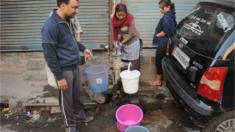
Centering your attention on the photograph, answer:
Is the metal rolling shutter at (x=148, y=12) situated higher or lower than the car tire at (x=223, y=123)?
higher

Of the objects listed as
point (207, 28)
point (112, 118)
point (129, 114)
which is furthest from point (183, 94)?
point (112, 118)

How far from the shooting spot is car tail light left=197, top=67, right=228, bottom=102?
3.81m

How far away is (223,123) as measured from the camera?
3.94 meters

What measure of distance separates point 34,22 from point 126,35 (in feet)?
6.95

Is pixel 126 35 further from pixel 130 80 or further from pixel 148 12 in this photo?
pixel 148 12

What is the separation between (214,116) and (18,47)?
14.6 feet

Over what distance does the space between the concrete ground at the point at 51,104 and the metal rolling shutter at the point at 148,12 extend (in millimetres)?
472

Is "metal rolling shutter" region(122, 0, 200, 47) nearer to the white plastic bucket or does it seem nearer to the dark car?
the white plastic bucket

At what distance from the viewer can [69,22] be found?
14.3ft

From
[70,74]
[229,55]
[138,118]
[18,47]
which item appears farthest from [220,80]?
[18,47]

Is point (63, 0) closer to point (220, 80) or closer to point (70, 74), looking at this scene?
point (70, 74)

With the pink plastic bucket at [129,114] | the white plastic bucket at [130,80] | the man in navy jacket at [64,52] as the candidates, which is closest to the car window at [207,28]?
the white plastic bucket at [130,80]

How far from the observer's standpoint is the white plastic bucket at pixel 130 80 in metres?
5.00

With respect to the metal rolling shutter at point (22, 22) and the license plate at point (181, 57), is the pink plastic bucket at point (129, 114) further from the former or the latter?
the metal rolling shutter at point (22, 22)
